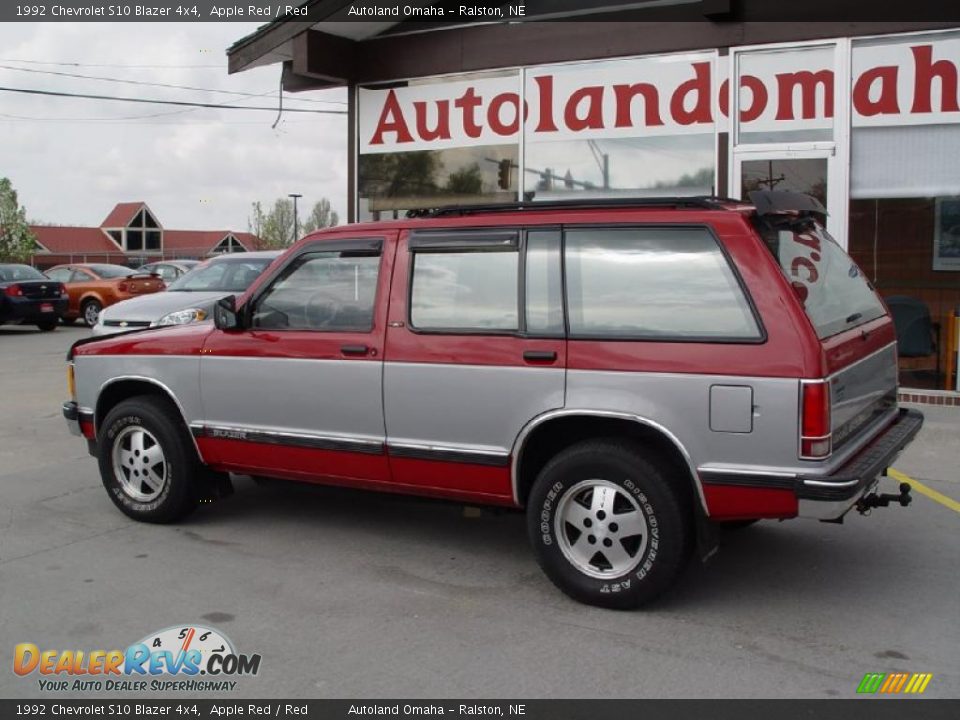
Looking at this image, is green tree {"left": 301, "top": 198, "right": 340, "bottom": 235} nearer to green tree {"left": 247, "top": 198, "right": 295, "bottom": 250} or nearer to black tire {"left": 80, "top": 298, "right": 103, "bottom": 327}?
green tree {"left": 247, "top": 198, "right": 295, "bottom": 250}

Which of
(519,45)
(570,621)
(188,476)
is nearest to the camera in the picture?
(570,621)

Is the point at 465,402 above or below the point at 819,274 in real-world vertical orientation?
below

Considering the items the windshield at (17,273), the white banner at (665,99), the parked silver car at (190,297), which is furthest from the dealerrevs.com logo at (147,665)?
the windshield at (17,273)

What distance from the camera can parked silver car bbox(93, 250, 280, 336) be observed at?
11898 millimetres

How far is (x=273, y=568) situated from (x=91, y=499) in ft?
7.08

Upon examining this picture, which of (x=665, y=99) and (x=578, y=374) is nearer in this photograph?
(x=578, y=374)

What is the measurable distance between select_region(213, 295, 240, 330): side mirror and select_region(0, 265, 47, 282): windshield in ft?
60.4

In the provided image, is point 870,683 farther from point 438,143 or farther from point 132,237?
point 132,237

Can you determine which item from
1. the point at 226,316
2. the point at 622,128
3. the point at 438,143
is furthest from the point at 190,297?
the point at 226,316

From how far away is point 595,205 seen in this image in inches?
198

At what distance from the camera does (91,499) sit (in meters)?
6.87

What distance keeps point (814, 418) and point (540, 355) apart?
4.21ft
